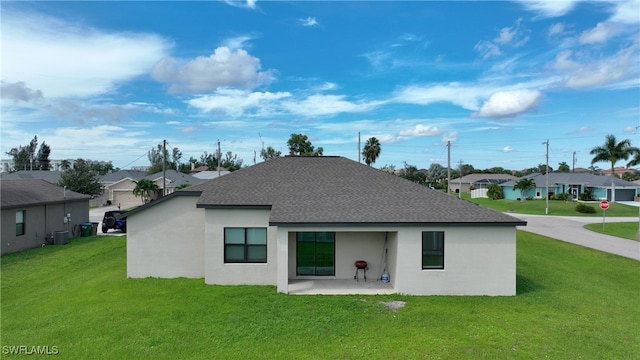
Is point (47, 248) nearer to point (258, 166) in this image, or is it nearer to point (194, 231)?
point (194, 231)

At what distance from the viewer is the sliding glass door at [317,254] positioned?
48.0ft

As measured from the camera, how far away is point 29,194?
23.0 meters

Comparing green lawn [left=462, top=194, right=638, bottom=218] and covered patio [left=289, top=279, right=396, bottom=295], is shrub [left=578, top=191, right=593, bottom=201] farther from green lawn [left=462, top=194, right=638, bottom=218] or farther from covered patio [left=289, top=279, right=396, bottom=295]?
covered patio [left=289, top=279, right=396, bottom=295]

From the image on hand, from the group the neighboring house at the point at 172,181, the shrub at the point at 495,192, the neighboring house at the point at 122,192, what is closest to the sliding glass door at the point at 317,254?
the neighboring house at the point at 172,181

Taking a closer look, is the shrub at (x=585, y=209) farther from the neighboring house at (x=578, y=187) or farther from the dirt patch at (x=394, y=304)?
the dirt patch at (x=394, y=304)

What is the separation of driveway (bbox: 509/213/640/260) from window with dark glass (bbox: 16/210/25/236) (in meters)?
33.4

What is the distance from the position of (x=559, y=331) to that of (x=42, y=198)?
2683cm

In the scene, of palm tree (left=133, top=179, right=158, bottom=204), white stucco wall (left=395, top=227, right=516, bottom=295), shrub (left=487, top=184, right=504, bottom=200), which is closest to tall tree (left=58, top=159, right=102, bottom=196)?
palm tree (left=133, top=179, right=158, bottom=204)

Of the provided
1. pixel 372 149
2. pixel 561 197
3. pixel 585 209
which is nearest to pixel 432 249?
pixel 372 149

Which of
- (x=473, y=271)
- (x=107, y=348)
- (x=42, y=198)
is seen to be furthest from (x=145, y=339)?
(x=42, y=198)

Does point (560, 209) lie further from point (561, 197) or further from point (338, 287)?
point (338, 287)

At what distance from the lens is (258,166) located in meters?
16.7

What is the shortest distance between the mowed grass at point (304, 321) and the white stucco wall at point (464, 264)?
0.48m

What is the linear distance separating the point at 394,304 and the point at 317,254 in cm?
405
